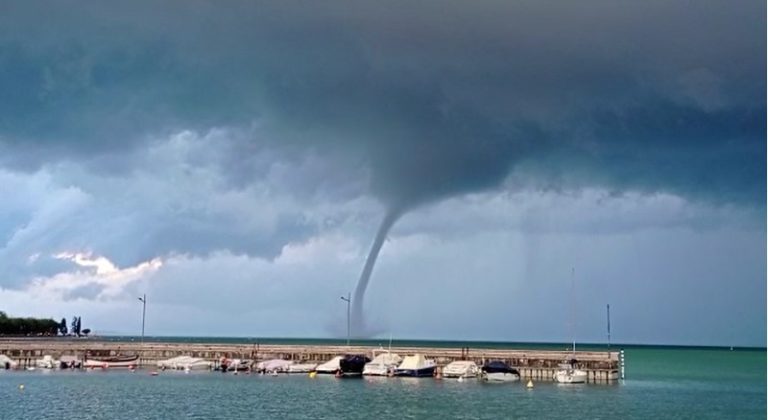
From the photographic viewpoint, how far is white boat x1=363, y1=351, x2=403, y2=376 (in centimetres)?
10888

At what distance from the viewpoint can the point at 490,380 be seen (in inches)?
4072

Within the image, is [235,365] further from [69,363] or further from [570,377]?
[570,377]

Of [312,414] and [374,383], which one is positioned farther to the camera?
[374,383]

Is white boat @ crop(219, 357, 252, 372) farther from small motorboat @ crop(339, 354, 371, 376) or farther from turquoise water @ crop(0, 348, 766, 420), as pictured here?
small motorboat @ crop(339, 354, 371, 376)

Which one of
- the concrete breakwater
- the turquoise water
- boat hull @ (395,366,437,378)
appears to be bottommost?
the turquoise water

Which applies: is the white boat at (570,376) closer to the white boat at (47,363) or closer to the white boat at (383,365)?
the white boat at (383,365)

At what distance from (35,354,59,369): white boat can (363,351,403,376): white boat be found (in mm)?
50175

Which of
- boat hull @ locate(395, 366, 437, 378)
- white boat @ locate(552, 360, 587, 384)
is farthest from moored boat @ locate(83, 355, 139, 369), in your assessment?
white boat @ locate(552, 360, 587, 384)

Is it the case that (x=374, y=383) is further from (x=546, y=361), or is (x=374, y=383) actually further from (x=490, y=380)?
(x=546, y=361)

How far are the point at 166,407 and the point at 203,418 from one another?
853cm

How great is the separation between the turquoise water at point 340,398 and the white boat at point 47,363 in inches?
485

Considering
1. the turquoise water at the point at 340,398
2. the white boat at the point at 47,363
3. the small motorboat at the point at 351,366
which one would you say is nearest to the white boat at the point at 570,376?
the turquoise water at the point at 340,398

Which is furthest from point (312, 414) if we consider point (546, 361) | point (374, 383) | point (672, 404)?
point (546, 361)

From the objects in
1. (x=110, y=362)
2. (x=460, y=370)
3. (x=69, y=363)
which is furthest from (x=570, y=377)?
(x=69, y=363)
